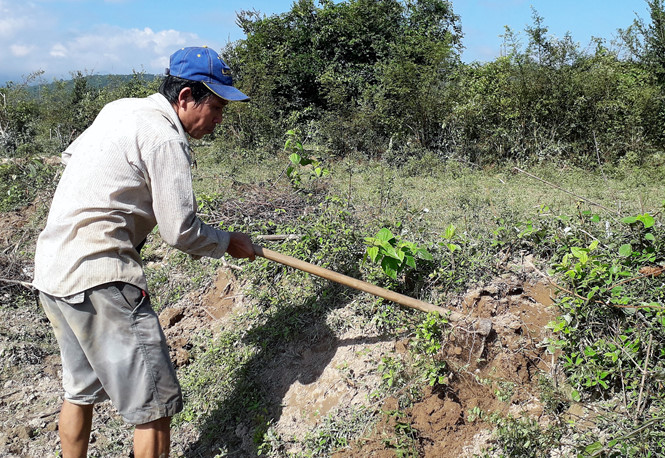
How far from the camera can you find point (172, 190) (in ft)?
7.49

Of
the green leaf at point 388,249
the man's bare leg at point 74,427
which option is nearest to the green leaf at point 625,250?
the green leaf at point 388,249

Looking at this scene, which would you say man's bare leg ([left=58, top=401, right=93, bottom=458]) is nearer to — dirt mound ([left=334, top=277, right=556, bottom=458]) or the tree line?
dirt mound ([left=334, top=277, right=556, bottom=458])

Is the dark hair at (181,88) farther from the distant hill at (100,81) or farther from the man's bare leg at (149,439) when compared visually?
the distant hill at (100,81)

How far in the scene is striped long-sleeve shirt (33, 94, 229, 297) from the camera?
227cm

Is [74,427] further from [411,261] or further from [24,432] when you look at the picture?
[411,261]

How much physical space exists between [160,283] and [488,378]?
2.89 m

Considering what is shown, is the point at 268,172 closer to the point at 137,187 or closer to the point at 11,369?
the point at 11,369

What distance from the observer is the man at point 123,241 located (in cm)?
228

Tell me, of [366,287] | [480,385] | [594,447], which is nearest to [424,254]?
[366,287]

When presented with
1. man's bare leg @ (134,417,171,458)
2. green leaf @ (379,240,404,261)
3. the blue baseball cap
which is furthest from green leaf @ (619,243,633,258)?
man's bare leg @ (134,417,171,458)

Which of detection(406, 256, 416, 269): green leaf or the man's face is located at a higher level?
the man's face

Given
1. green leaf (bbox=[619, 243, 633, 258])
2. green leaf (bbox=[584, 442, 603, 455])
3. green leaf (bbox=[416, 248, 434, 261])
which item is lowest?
green leaf (bbox=[584, 442, 603, 455])

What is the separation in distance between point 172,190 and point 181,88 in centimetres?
53

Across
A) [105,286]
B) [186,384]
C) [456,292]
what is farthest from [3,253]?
[456,292]
